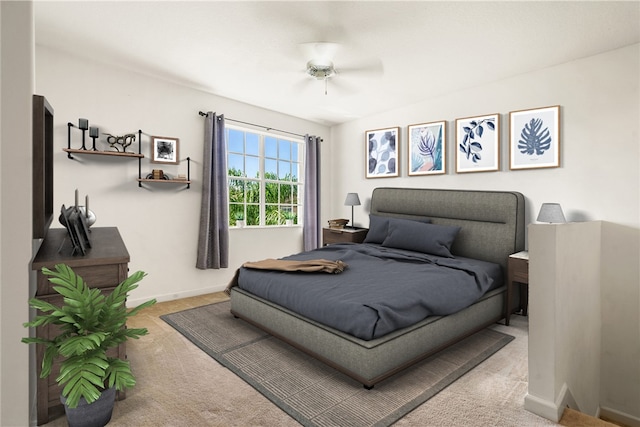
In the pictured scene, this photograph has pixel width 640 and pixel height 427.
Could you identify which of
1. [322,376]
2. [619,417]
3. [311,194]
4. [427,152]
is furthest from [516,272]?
[311,194]

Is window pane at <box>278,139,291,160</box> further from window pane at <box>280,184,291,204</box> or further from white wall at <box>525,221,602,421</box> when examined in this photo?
white wall at <box>525,221,602,421</box>

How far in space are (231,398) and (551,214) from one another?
3.21 meters

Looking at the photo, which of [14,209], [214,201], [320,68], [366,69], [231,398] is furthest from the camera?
[214,201]

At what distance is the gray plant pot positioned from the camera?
1568mm

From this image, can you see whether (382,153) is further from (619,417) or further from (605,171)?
(619,417)

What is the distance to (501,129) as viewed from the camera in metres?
3.81

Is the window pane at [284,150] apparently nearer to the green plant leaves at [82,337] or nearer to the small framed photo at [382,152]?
the small framed photo at [382,152]

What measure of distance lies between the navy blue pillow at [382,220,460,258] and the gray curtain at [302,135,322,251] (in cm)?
153

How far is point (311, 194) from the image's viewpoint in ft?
17.6

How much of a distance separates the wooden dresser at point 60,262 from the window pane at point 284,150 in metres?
3.37

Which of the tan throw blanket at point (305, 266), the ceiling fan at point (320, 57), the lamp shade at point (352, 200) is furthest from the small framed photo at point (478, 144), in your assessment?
the tan throw blanket at point (305, 266)

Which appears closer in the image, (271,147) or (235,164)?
(235,164)

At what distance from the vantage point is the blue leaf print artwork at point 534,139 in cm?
346

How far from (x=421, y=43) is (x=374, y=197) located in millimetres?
2471
